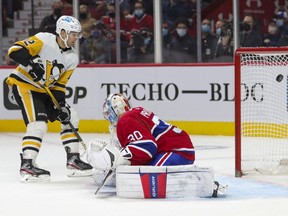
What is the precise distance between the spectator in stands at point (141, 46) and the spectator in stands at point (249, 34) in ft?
3.86

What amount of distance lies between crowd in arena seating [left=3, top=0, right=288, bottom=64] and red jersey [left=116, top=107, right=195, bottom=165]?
4.78 metres

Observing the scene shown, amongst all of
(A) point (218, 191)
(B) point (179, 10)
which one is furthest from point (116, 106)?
(B) point (179, 10)

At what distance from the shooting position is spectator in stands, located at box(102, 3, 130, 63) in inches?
464

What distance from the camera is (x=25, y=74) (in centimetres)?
737

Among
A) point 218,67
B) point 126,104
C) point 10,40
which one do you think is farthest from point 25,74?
point 10,40

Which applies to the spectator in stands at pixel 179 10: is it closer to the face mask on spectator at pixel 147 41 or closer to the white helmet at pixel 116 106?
the face mask on spectator at pixel 147 41

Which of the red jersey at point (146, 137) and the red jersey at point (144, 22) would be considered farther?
the red jersey at point (144, 22)

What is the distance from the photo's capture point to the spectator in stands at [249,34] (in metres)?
10.8

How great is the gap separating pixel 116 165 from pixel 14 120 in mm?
5846

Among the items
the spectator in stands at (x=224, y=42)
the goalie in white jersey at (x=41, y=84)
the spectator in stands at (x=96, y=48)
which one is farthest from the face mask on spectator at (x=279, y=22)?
the goalie in white jersey at (x=41, y=84)

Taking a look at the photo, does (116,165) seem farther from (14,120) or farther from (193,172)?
(14,120)

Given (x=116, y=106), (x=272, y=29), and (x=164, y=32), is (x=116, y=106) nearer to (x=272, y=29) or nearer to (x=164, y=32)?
(x=272, y=29)

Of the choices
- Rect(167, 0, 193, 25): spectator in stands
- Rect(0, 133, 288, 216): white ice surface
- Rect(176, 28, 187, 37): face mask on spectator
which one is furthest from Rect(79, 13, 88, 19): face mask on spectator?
Rect(0, 133, 288, 216): white ice surface

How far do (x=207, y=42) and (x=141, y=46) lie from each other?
889mm
